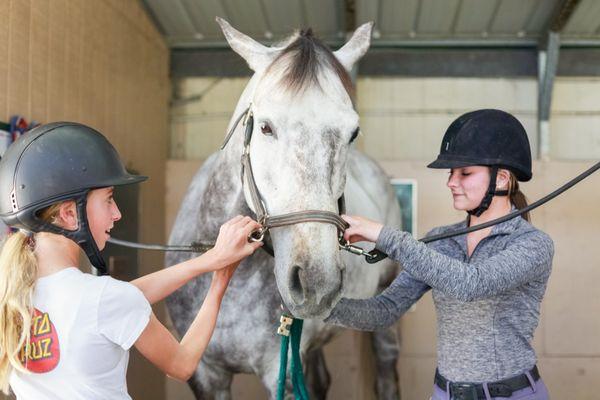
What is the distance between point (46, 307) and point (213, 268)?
39 centimetres

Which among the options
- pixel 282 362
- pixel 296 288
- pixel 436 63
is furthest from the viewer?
pixel 436 63

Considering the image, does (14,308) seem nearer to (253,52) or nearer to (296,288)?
(296,288)

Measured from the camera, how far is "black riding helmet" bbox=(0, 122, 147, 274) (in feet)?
4.35

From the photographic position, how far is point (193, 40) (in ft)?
14.9

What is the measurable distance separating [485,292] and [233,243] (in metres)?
0.59

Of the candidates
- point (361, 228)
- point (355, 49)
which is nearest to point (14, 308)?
point (361, 228)

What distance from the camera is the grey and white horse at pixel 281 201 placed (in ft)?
5.26

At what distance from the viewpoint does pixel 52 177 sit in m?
1.34

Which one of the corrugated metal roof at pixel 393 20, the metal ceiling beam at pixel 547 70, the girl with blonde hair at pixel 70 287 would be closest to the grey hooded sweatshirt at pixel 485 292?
the girl with blonde hair at pixel 70 287

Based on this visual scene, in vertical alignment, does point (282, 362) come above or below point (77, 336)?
below

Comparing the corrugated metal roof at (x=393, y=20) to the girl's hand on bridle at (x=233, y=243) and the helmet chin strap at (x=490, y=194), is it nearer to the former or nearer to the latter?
the helmet chin strap at (x=490, y=194)

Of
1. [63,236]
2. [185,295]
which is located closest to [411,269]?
[63,236]

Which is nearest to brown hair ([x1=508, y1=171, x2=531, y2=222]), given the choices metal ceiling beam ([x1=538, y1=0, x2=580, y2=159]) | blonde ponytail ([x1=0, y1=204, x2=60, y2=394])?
blonde ponytail ([x1=0, y1=204, x2=60, y2=394])

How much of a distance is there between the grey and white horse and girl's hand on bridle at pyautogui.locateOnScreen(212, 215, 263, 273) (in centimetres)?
11
